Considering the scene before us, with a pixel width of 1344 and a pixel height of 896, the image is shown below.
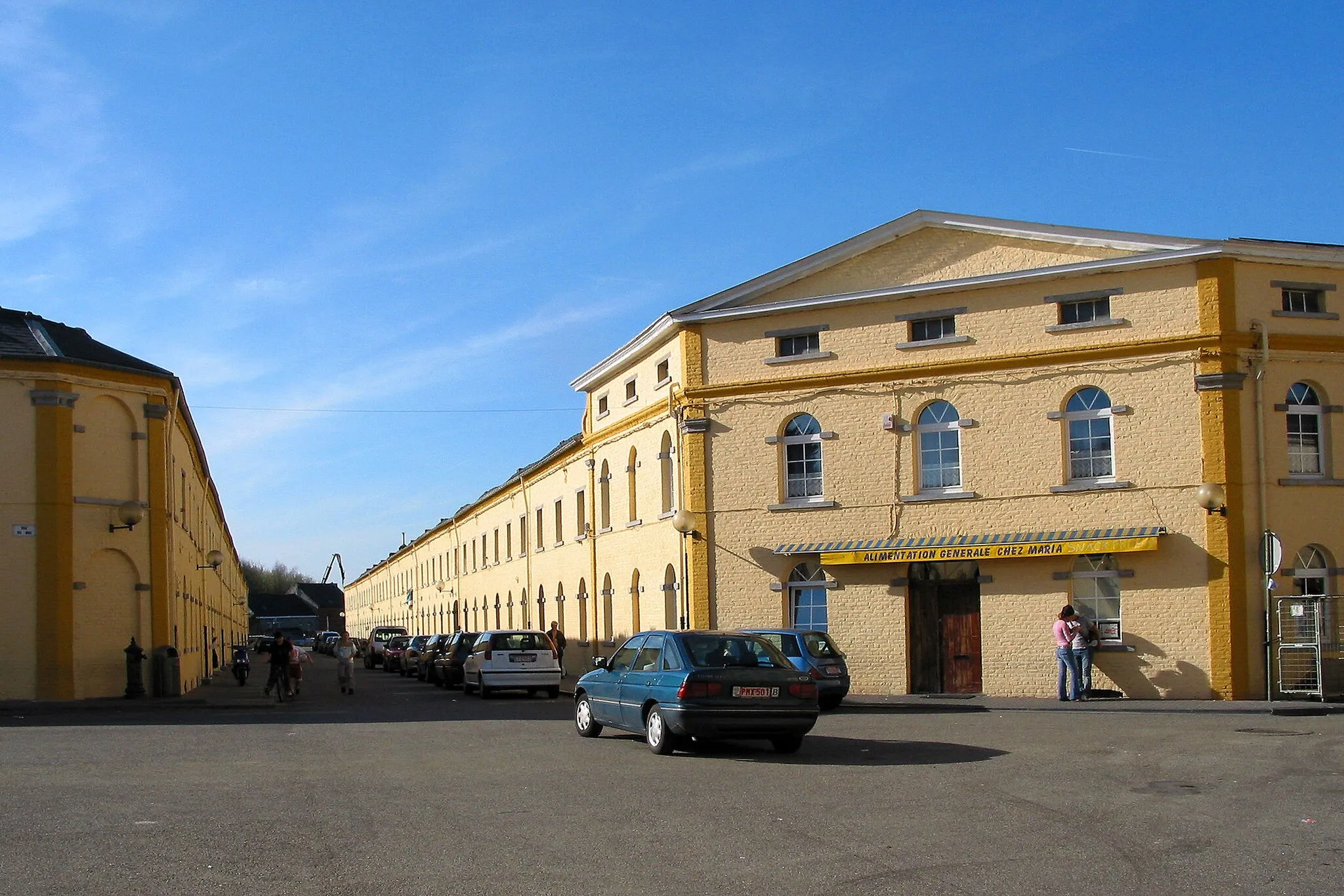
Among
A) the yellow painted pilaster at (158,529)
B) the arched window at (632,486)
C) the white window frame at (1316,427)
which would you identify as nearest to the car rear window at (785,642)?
the white window frame at (1316,427)

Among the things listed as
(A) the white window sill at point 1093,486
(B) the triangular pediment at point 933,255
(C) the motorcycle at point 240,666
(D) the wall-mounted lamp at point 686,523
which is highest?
(B) the triangular pediment at point 933,255

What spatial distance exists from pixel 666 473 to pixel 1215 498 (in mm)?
12325

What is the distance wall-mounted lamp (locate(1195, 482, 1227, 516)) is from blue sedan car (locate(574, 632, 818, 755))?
11625 mm

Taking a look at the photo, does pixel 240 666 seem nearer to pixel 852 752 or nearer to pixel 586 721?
pixel 586 721

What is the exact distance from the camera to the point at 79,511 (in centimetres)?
2792

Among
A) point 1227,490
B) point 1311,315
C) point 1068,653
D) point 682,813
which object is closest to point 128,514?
point 1068,653

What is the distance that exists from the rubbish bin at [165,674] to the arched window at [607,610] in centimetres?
1171

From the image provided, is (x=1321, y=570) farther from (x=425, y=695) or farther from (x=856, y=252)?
(x=425, y=695)

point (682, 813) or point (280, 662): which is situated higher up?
point (682, 813)

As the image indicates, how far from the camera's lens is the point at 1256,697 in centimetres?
2423

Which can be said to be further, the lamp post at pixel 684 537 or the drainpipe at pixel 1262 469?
the lamp post at pixel 684 537

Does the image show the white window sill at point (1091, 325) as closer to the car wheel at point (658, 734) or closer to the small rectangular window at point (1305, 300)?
the small rectangular window at point (1305, 300)

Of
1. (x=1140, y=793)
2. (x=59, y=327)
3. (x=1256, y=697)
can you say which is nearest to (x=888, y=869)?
(x=1140, y=793)

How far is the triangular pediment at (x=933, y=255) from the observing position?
26.0 metres
